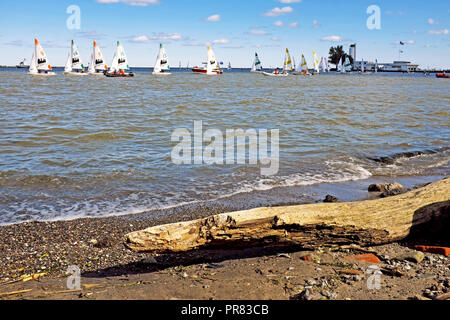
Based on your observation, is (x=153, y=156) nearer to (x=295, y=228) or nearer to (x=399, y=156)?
(x=295, y=228)

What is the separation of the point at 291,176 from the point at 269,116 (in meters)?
12.9

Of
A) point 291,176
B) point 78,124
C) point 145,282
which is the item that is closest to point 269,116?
point 78,124

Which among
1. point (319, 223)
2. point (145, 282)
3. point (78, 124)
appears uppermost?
point (78, 124)

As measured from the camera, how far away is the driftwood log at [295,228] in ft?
15.5

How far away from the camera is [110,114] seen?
21.8m

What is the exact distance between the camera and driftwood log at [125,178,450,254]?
4.72m

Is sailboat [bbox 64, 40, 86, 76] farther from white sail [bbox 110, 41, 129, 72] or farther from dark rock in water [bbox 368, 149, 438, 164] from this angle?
dark rock in water [bbox 368, 149, 438, 164]

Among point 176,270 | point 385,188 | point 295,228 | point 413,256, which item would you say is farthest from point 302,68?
point 176,270

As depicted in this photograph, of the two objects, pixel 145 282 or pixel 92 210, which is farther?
pixel 92 210

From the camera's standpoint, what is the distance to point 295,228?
15.9ft

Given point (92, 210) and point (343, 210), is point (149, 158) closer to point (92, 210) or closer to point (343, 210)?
point (92, 210)

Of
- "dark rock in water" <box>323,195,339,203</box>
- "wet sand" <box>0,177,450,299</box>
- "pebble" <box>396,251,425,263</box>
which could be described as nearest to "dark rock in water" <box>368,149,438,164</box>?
"dark rock in water" <box>323,195,339,203</box>

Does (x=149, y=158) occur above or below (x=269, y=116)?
below

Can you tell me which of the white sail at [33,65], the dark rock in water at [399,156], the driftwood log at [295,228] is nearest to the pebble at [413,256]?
the driftwood log at [295,228]
